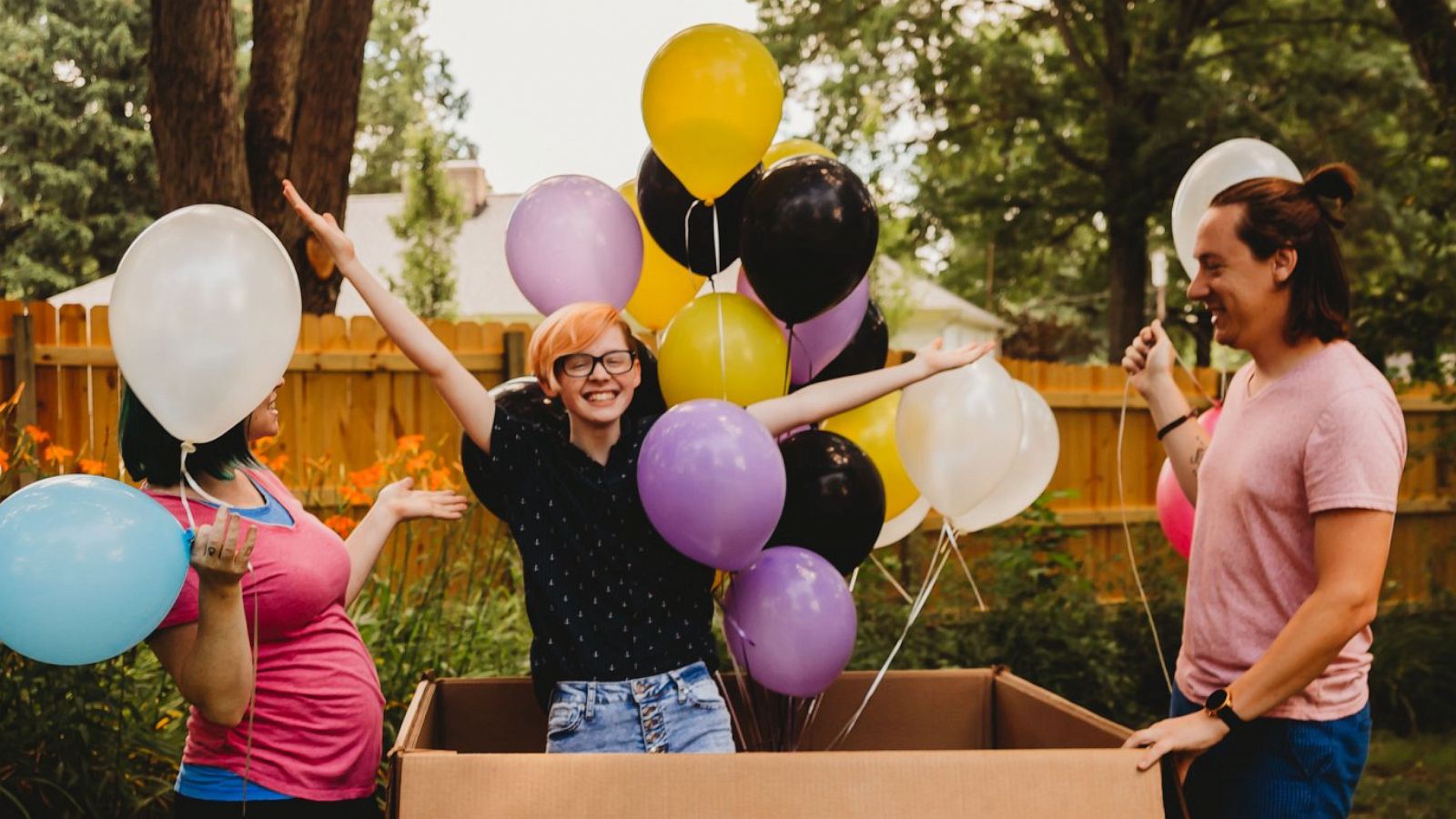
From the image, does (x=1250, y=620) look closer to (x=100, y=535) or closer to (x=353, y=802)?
(x=353, y=802)

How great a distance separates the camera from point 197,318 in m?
1.62

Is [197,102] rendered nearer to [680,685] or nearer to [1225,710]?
[680,685]

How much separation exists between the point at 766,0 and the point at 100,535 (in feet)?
34.9

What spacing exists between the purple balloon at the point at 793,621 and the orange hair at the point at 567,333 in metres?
0.49

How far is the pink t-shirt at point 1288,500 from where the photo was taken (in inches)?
64.0

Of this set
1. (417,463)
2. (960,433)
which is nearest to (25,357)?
(417,463)

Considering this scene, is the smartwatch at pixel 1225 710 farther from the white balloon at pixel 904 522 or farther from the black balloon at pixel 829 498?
the white balloon at pixel 904 522

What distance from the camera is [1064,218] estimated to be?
39.7 feet

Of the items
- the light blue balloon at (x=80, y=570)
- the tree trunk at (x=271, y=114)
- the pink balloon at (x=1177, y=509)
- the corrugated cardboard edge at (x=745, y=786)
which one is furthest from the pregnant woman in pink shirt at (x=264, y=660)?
the tree trunk at (x=271, y=114)

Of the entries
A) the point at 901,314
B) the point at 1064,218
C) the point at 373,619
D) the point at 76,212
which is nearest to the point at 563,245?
the point at 373,619

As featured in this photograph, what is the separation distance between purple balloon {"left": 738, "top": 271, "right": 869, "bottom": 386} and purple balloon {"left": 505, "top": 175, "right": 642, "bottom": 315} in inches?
10.0

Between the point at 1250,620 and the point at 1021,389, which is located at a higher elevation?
the point at 1021,389

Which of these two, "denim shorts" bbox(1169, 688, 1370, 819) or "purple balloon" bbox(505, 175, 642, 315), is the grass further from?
"purple balloon" bbox(505, 175, 642, 315)

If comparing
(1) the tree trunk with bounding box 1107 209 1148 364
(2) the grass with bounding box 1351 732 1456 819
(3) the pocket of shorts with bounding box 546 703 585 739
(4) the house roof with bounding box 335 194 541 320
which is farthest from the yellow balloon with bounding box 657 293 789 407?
(4) the house roof with bounding box 335 194 541 320
